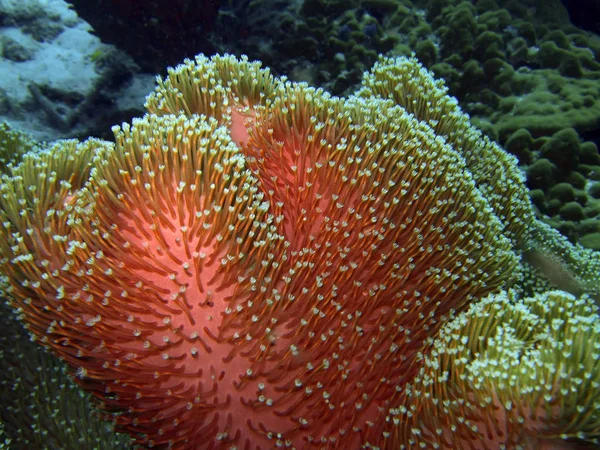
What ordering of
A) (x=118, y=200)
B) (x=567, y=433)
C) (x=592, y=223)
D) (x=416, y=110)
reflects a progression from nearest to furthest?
(x=567, y=433) → (x=118, y=200) → (x=416, y=110) → (x=592, y=223)

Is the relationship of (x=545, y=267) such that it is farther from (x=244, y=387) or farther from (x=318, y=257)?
(x=244, y=387)

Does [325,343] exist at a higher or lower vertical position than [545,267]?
lower

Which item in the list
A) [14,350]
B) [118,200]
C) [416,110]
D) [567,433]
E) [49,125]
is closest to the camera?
[567,433]

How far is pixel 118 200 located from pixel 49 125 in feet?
19.1

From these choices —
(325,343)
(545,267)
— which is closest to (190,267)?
(325,343)

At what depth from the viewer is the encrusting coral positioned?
6.95 ft

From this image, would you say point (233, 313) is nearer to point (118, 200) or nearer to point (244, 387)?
point (244, 387)

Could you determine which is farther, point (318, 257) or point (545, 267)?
point (545, 267)

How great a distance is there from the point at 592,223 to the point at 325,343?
195 inches

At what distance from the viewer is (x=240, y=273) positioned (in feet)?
7.20

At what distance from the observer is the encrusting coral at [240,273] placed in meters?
2.12

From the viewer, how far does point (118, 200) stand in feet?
6.92

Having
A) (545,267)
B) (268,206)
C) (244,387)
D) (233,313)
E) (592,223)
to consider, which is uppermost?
(592,223)

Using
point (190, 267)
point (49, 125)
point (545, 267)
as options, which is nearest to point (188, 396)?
point (190, 267)
